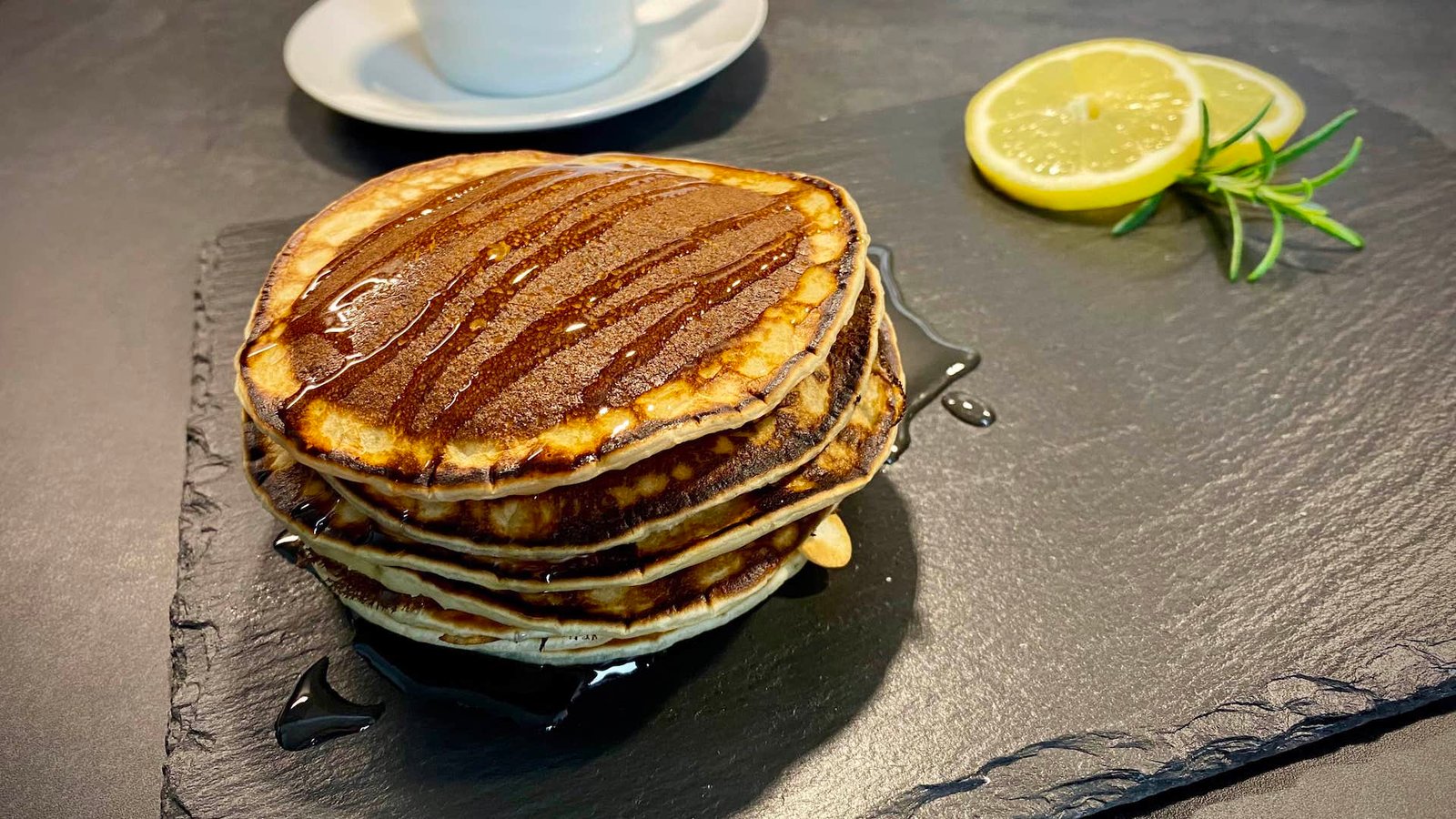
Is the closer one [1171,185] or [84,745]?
[84,745]

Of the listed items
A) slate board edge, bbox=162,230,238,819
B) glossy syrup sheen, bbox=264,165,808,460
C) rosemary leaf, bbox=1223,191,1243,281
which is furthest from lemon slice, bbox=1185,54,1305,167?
slate board edge, bbox=162,230,238,819

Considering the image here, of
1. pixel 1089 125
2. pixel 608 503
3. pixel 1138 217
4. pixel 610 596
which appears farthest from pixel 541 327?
pixel 1089 125

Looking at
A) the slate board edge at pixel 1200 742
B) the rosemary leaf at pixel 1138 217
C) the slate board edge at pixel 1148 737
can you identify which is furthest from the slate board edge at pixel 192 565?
the rosemary leaf at pixel 1138 217

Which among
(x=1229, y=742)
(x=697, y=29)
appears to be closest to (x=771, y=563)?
(x=1229, y=742)

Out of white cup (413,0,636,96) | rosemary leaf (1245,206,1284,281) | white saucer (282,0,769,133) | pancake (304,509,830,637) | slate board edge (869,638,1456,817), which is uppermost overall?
white cup (413,0,636,96)

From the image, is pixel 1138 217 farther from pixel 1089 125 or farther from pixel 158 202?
pixel 158 202

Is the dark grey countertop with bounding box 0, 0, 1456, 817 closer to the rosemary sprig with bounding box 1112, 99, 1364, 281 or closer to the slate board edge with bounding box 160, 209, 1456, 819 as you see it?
the slate board edge with bounding box 160, 209, 1456, 819

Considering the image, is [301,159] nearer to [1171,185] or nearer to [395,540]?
[395,540]
